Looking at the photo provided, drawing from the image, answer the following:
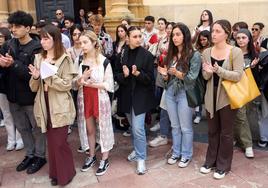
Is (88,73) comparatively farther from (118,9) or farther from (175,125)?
(118,9)

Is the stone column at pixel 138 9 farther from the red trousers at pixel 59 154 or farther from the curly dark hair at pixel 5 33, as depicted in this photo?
the red trousers at pixel 59 154

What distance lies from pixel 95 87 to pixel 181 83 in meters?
1.03

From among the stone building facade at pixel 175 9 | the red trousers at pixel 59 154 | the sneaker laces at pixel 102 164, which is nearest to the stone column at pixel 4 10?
the stone building facade at pixel 175 9

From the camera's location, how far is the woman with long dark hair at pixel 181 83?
13.5ft

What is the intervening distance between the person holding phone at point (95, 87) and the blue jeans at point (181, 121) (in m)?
0.78

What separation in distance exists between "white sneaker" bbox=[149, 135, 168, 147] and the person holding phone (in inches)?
39.4

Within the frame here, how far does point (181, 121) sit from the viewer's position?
170 inches

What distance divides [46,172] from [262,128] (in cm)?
304

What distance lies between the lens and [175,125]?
175 inches

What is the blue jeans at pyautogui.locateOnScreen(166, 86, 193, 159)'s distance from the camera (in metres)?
4.24

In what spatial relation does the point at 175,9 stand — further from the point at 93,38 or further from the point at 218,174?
the point at 218,174

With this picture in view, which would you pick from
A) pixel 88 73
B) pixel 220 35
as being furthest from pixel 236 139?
pixel 88 73

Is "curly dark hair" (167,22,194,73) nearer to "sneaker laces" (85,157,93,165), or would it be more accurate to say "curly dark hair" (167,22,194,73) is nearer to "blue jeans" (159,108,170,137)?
"blue jeans" (159,108,170,137)

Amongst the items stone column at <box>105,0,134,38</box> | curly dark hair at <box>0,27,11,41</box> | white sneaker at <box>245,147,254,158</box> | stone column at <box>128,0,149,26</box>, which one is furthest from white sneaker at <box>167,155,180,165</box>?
stone column at <box>128,0,149,26</box>
